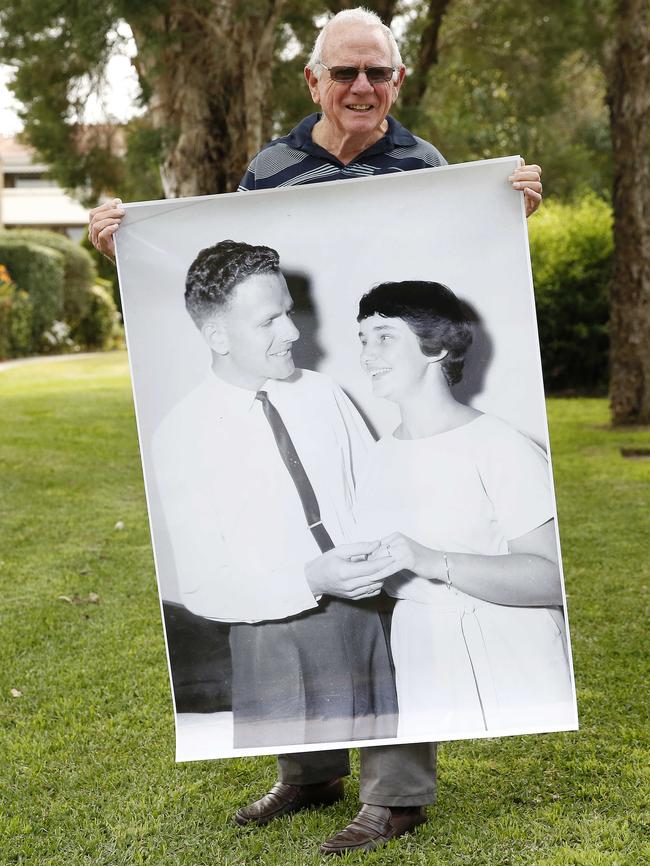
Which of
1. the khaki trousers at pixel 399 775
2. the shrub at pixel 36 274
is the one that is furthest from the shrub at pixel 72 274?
the khaki trousers at pixel 399 775

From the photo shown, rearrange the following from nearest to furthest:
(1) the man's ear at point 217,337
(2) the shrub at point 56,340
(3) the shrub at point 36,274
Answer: (1) the man's ear at point 217,337, (3) the shrub at point 36,274, (2) the shrub at point 56,340

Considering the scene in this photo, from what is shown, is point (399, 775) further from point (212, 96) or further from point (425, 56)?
point (425, 56)

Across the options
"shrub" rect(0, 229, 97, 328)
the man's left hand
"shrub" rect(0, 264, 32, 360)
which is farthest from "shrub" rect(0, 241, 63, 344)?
the man's left hand

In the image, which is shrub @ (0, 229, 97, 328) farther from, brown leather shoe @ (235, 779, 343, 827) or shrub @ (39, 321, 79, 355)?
brown leather shoe @ (235, 779, 343, 827)

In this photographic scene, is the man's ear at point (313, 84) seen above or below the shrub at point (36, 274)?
below

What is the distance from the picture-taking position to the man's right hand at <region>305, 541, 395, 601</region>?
8.59ft

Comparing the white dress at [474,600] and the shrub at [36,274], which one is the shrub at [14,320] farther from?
the white dress at [474,600]

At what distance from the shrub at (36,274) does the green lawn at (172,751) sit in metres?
13.4

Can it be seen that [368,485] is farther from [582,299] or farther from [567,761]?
[582,299]

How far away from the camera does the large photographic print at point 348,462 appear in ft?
8.55

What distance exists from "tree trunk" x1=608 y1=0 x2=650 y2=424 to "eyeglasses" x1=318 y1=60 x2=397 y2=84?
325 inches

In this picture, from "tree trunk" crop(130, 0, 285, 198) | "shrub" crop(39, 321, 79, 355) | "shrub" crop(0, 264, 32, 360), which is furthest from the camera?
"shrub" crop(39, 321, 79, 355)

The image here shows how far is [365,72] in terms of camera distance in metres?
2.78

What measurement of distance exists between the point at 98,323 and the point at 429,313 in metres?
20.3
